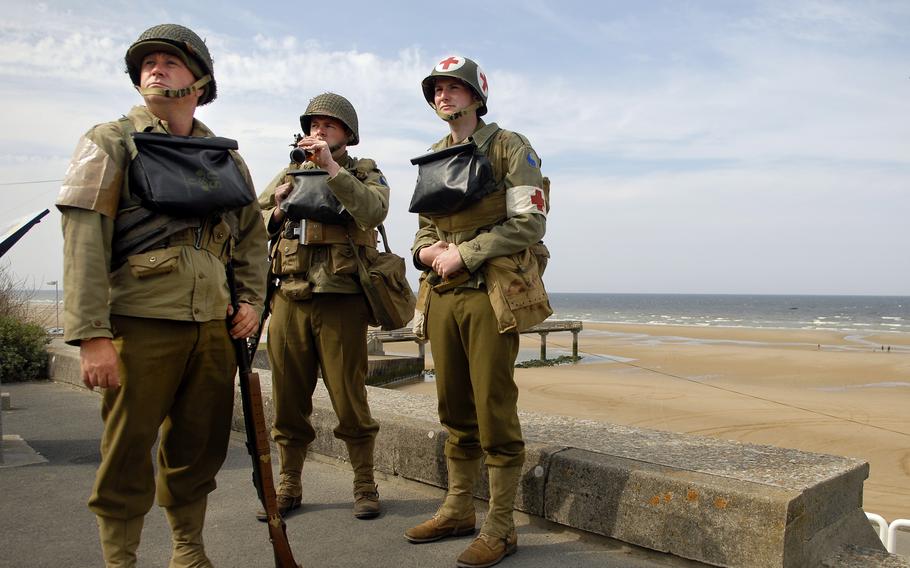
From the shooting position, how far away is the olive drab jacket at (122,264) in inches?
93.4

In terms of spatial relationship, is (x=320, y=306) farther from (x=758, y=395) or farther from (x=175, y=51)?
(x=758, y=395)

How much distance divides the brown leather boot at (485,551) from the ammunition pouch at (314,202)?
177 centimetres

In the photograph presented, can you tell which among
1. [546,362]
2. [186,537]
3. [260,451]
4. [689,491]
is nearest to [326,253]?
[260,451]

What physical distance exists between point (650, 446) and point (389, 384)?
9692mm

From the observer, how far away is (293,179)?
3.93 metres

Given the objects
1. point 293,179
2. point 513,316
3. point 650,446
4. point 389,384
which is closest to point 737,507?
point 650,446

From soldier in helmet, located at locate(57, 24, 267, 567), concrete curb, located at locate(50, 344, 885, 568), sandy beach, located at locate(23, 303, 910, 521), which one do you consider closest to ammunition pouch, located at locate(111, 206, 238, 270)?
soldier in helmet, located at locate(57, 24, 267, 567)

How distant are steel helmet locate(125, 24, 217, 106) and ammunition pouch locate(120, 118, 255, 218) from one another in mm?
199

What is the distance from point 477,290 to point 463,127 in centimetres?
83

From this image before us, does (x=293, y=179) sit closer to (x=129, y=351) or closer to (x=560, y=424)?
(x=129, y=351)

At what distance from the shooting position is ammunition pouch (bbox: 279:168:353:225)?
3756mm

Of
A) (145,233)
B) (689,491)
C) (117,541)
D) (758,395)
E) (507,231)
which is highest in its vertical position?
(507,231)

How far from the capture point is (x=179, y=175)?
2555 mm

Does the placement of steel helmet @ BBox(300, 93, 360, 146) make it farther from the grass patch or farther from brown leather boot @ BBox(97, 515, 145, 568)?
the grass patch
